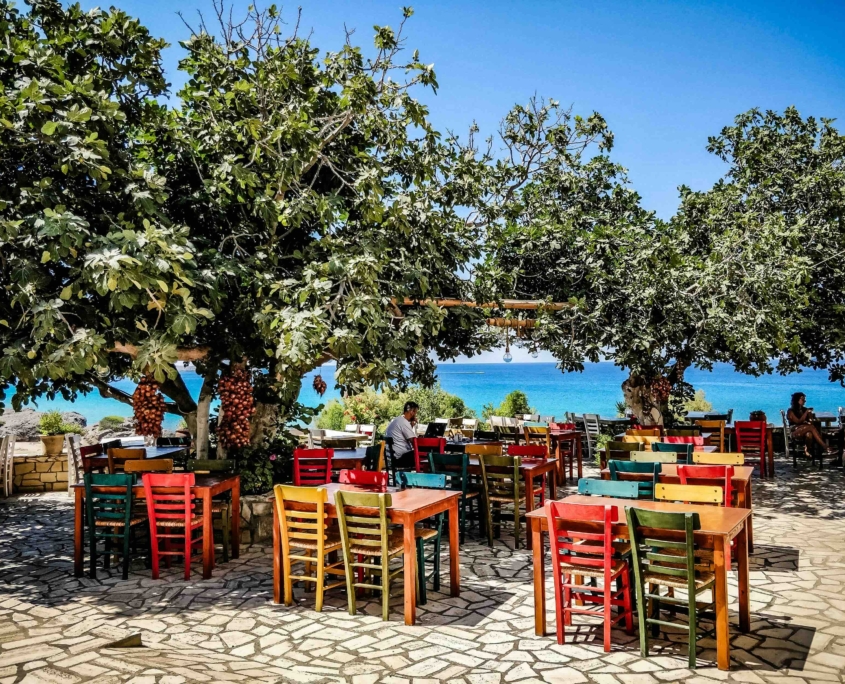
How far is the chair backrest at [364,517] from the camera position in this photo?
5.34 m

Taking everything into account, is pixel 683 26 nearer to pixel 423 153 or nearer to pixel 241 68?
pixel 423 153

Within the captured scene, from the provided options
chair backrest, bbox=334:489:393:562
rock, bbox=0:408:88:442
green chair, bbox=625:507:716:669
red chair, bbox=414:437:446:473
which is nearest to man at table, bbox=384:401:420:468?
red chair, bbox=414:437:446:473

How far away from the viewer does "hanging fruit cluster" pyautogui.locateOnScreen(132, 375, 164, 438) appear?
24.1ft

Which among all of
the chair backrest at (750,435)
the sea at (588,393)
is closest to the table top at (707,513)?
the chair backrest at (750,435)

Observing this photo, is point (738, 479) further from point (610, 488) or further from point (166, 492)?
point (166, 492)

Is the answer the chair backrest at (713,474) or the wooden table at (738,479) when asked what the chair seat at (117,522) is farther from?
the chair backrest at (713,474)

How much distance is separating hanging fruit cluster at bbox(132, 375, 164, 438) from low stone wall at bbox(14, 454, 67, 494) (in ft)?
22.2

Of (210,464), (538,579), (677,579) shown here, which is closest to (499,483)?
(538,579)

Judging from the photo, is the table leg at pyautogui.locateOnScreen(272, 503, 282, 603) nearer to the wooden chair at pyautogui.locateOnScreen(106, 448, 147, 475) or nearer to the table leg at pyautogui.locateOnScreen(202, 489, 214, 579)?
the table leg at pyautogui.locateOnScreen(202, 489, 214, 579)

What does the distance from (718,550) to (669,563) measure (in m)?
0.36

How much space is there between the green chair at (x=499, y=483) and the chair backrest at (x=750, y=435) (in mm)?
6168

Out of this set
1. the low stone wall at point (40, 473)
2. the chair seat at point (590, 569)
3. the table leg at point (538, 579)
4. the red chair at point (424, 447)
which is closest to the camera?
the chair seat at point (590, 569)

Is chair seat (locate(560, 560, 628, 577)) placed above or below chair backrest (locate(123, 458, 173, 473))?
below

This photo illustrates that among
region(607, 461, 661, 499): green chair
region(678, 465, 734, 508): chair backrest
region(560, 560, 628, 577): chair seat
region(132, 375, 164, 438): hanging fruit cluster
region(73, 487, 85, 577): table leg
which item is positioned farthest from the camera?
region(132, 375, 164, 438): hanging fruit cluster
